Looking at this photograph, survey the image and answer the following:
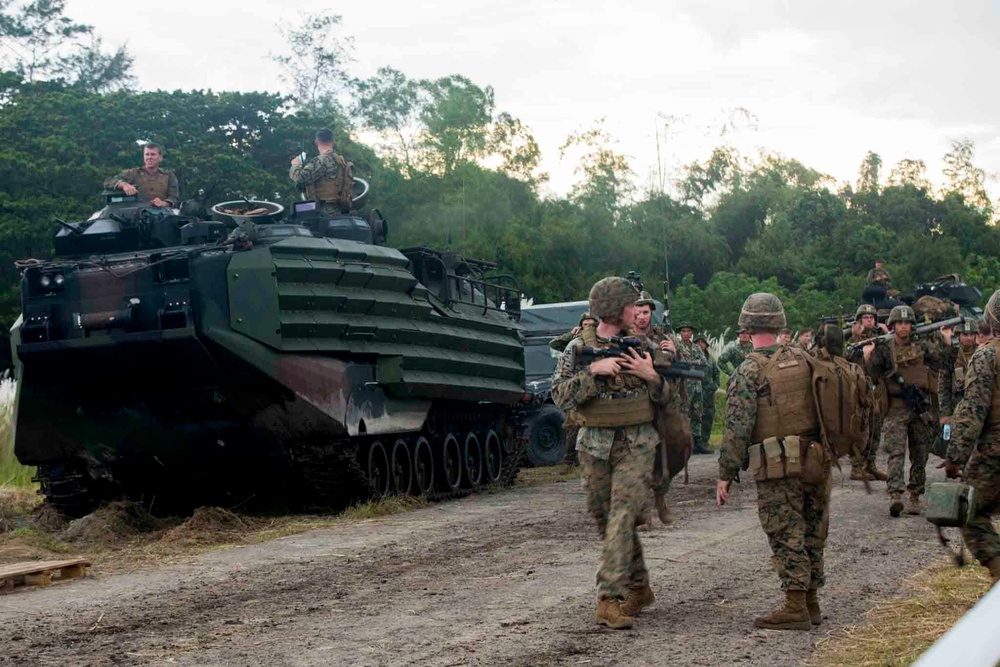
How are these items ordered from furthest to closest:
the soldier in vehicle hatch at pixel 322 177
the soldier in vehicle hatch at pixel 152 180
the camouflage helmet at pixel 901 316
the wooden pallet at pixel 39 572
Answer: the soldier in vehicle hatch at pixel 322 177 → the soldier in vehicle hatch at pixel 152 180 → the camouflage helmet at pixel 901 316 → the wooden pallet at pixel 39 572

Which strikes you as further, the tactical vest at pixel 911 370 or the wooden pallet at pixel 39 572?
the tactical vest at pixel 911 370

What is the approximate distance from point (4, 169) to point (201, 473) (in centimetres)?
1949

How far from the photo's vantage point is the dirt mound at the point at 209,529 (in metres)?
12.0

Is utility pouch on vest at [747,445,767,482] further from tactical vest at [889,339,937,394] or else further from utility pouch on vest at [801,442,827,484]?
tactical vest at [889,339,937,394]

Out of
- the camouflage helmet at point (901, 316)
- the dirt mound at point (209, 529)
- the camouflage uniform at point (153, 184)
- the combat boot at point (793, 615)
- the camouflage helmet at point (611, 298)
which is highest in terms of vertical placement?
the camouflage uniform at point (153, 184)

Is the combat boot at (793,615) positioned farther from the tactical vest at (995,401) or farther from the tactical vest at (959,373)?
the tactical vest at (959,373)

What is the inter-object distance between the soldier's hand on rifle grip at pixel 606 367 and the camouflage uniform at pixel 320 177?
8559 mm

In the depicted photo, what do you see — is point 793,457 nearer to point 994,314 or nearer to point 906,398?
point 994,314

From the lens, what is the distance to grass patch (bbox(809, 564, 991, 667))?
20.6 feet

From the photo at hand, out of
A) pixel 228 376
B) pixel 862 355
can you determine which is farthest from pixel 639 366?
pixel 862 355

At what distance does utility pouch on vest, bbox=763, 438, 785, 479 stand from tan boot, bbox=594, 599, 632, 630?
0.94 meters

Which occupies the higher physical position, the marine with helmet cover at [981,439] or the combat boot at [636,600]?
the marine with helmet cover at [981,439]

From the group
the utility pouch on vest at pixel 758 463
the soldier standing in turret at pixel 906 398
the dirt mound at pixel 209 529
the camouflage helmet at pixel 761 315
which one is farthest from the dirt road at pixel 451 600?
the camouflage helmet at pixel 761 315

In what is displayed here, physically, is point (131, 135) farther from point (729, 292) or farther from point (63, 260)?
point (63, 260)
